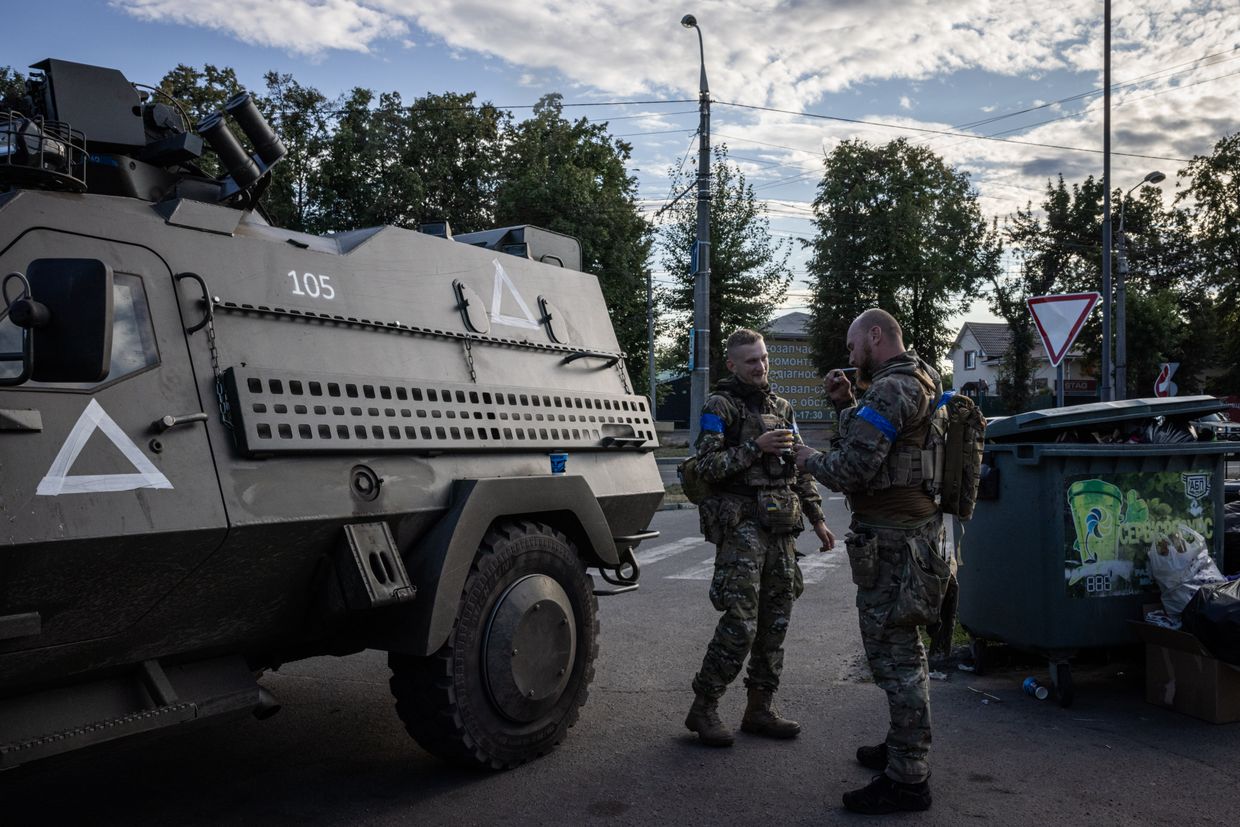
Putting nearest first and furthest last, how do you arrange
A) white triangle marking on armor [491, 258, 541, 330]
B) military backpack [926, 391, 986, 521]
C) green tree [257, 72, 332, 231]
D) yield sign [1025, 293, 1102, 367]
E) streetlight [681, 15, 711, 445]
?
1. military backpack [926, 391, 986, 521]
2. white triangle marking on armor [491, 258, 541, 330]
3. yield sign [1025, 293, 1102, 367]
4. streetlight [681, 15, 711, 445]
5. green tree [257, 72, 332, 231]

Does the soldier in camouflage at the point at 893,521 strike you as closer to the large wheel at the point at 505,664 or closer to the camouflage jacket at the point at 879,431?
the camouflage jacket at the point at 879,431

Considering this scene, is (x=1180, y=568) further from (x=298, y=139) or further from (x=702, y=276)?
(x=298, y=139)

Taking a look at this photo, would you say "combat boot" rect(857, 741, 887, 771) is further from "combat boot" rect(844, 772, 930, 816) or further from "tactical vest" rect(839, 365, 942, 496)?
"tactical vest" rect(839, 365, 942, 496)

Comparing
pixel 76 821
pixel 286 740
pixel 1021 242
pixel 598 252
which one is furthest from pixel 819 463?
pixel 1021 242

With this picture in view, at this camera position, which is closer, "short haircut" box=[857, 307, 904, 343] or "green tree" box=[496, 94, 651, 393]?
"short haircut" box=[857, 307, 904, 343]

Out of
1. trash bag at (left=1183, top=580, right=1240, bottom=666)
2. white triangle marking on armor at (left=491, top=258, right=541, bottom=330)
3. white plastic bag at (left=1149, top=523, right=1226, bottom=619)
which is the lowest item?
trash bag at (left=1183, top=580, right=1240, bottom=666)

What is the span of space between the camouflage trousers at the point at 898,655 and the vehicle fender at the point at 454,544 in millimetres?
1325

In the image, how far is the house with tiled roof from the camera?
176 feet

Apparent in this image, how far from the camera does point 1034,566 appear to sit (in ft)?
16.9

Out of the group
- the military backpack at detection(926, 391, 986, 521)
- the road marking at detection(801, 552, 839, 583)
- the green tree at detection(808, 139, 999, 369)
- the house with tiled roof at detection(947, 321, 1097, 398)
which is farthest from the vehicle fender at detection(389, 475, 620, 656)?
the house with tiled roof at detection(947, 321, 1097, 398)

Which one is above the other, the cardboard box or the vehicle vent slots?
the vehicle vent slots

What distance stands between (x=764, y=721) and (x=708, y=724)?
30cm

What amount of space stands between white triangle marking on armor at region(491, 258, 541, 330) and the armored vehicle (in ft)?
0.06

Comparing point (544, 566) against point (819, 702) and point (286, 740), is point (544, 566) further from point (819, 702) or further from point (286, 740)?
point (819, 702)
